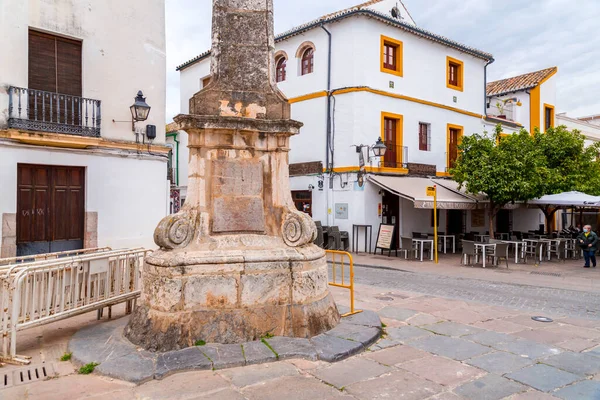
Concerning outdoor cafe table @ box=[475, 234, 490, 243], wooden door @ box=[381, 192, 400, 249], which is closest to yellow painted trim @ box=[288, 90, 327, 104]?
wooden door @ box=[381, 192, 400, 249]

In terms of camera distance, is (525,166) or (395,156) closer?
(525,166)

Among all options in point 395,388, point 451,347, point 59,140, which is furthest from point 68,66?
point 395,388

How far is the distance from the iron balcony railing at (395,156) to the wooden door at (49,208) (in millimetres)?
10886

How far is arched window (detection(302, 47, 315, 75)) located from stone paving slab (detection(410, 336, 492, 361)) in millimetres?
15042

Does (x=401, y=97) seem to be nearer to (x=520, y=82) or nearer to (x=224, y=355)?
(x=520, y=82)

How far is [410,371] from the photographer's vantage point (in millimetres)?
4293

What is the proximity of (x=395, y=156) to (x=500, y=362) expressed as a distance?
45.4ft

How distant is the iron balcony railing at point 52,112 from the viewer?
10.2 meters

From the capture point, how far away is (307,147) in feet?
61.2

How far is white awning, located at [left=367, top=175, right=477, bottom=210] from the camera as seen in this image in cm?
1507

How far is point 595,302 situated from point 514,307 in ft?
6.29

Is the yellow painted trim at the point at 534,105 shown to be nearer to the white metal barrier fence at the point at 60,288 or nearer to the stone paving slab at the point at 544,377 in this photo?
the stone paving slab at the point at 544,377

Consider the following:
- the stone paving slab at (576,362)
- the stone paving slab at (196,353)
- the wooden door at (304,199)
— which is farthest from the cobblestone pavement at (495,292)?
the wooden door at (304,199)

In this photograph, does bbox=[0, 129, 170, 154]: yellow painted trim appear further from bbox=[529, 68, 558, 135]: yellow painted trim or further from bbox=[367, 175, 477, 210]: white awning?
bbox=[529, 68, 558, 135]: yellow painted trim
